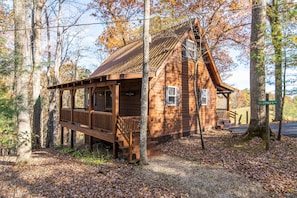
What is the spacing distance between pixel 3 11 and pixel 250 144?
1735 centimetres

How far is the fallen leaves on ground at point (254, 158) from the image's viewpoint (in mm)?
5619

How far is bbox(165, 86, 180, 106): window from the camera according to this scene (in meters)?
11.1

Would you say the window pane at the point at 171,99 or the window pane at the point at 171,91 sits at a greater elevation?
the window pane at the point at 171,91

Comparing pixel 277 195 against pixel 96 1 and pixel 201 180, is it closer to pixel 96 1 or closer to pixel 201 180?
pixel 201 180

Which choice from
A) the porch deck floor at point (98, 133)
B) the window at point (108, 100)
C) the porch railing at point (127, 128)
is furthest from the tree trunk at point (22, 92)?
the window at point (108, 100)

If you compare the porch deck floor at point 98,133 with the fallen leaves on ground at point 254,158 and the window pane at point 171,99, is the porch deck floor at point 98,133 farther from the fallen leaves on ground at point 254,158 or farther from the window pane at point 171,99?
the window pane at point 171,99

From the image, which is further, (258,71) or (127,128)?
(258,71)

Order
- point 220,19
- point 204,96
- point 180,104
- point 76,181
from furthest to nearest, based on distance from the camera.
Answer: point 220,19 → point 204,96 → point 180,104 → point 76,181

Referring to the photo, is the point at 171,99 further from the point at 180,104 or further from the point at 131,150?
the point at 131,150

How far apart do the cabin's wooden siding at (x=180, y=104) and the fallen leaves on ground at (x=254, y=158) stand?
4.11 ft

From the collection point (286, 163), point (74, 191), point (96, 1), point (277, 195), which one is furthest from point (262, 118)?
point (96, 1)

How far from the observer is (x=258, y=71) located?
29.1 feet

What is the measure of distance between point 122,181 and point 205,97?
31.9 feet

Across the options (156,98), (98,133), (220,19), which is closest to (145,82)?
(156,98)
